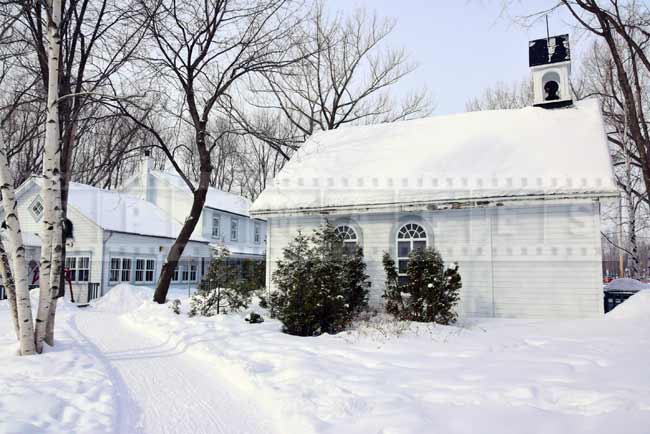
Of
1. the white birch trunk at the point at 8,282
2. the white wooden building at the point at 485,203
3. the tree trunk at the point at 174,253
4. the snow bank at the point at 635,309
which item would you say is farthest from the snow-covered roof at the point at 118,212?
the snow bank at the point at 635,309

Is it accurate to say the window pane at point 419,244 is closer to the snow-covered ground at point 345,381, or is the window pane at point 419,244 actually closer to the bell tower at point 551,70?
the snow-covered ground at point 345,381

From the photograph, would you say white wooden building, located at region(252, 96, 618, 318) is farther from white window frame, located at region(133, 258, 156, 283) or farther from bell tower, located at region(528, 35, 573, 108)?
white window frame, located at region(133, 258, 156, 283)

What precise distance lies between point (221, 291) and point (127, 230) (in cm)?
1244

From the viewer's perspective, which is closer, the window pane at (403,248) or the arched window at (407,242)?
the arched window at (407,242)

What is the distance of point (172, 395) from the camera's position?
550 cm

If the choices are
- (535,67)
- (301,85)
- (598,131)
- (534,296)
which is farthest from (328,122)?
(534,296)

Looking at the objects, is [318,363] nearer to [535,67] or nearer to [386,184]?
[386,184]

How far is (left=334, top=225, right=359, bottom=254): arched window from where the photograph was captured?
13.2 m

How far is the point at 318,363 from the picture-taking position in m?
6.68

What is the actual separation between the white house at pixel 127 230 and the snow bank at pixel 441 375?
11.5m

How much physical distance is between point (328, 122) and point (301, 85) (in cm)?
253

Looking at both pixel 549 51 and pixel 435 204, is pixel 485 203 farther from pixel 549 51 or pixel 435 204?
pixel 549 51

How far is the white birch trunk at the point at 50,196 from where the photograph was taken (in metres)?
7.17

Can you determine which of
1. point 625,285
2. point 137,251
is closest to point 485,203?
point 625,285
